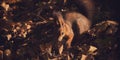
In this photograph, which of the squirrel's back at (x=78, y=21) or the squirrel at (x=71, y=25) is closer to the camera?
the squirrel at (x=71, y=25)

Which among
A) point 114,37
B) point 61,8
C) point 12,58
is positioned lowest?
point 12,58

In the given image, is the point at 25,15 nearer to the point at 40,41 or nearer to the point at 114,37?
the point at 40,41

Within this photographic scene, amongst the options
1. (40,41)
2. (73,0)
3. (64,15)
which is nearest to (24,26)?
(40,41)

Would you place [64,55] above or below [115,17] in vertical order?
below

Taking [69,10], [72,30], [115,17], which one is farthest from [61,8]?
[115,17]

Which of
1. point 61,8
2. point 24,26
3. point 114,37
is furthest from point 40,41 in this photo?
point 114,37

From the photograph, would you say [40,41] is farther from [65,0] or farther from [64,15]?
[65,0]

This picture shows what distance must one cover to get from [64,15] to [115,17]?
562mm

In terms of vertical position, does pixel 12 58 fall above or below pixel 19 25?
below

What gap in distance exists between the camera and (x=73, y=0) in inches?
124

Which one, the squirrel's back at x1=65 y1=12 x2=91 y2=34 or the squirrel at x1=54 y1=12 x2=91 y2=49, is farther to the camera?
the squirrel's back at x1=65 y1=12 x2=91 y2=34

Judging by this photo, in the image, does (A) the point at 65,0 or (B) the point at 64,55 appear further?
(A) the point at 65,0

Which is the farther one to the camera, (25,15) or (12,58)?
(25,15)

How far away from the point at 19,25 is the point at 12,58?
400 mm
